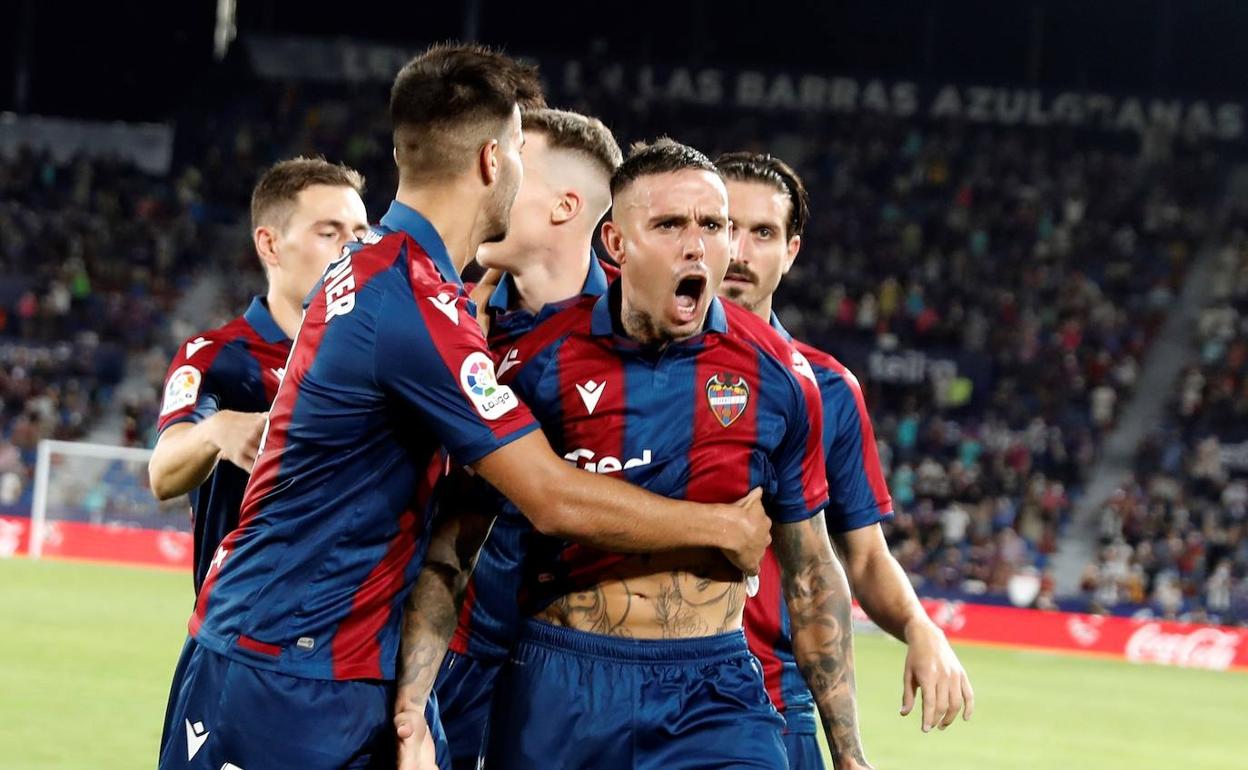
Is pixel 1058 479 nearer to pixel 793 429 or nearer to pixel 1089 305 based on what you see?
pixel 1089 305

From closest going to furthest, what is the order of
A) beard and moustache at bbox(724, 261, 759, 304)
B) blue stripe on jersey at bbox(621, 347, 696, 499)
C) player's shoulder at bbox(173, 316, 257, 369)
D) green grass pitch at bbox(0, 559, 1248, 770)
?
blue stripe on jersey at bbox(621, 347, 696, 499)
beard and moustache at bbox(724, 261, 759, 304)
player's shoulder at bbox(173, 316, 257, 369)
green grass pitch at bbox(0, 559, 1248, 770)

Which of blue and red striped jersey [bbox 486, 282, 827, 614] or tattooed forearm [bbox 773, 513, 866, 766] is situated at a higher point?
blue and red striped jersey [bbox 486, 282, 827, 614]

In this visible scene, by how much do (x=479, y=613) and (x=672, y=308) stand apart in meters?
1.08

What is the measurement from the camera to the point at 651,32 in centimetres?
3719

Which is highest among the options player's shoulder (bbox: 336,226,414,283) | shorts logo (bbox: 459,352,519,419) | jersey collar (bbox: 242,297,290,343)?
player's shoulder (bbox: 336,226,414,283)

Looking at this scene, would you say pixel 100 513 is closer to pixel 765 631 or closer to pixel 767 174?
pixel 767 174

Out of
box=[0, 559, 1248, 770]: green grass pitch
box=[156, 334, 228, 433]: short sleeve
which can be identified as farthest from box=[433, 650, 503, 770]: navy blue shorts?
box=[0, 559, 1248, 770]: green grass pitch

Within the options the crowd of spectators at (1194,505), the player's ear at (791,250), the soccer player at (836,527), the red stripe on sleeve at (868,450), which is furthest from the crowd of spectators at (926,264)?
the red stripe on sleeve at (868,450)

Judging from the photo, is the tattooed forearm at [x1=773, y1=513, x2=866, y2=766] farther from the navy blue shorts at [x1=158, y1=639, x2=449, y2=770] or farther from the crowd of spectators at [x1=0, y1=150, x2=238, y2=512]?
the crowd of spectators at [x1=0, y1=150, x2=238, y2=512]

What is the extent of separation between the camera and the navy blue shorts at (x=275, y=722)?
368 cm

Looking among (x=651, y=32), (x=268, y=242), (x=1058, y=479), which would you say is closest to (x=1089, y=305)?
(x=1058, y=479)

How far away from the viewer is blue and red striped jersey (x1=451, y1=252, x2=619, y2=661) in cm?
431

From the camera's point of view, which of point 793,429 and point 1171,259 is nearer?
point 793,429

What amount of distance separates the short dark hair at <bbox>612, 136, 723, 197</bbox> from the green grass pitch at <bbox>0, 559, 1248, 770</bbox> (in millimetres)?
6236
